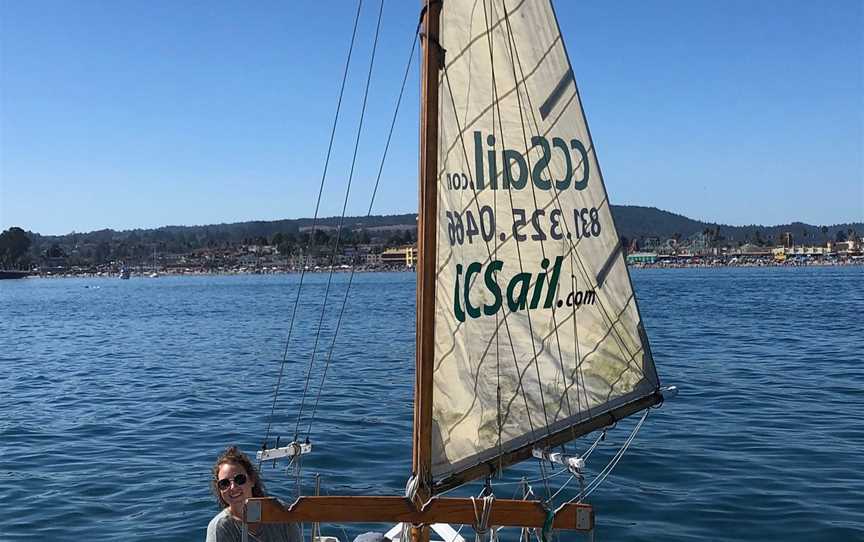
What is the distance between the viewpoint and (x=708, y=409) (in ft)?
67.8

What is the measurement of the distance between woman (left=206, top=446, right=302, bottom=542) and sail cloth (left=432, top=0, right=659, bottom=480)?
1.35 meters

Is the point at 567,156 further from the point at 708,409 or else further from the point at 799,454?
the point at 708,409

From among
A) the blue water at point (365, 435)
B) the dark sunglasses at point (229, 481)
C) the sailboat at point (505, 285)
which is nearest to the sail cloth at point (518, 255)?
the sailboat at point (505, 285)

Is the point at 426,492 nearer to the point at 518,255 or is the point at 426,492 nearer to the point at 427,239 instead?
the point at 427,239

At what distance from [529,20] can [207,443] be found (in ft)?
46.6

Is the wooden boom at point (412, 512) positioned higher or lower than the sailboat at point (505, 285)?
lower

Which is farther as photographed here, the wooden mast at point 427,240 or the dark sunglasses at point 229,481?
the wooden mast at point 427,240

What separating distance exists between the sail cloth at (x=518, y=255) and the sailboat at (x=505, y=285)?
13 mm

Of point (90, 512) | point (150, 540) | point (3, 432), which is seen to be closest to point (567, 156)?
point (150, 540)

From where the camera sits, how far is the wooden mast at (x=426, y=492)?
17.1 ft

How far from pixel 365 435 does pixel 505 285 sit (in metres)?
12.7

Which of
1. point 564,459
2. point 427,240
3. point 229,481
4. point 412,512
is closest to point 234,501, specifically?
point 229,481

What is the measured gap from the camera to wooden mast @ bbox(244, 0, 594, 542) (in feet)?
17.1

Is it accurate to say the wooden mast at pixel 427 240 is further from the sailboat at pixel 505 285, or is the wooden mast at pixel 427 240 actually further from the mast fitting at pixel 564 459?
the mast fitting at pixel 564 459
